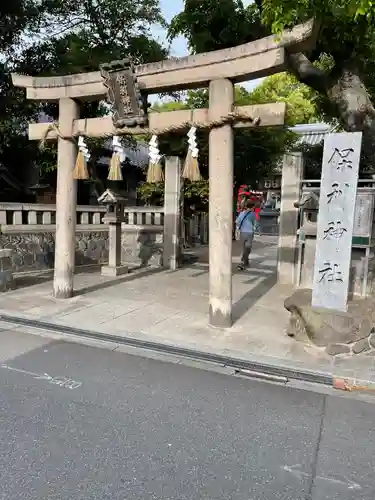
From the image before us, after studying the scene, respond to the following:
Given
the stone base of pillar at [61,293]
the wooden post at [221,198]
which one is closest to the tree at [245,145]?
the stone base of pillar at [61,293]


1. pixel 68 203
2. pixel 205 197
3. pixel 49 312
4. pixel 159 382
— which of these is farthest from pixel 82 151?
Result: pixel 205 197

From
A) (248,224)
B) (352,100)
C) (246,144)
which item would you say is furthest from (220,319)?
(246,144)

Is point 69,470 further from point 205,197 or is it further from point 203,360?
point 205,197

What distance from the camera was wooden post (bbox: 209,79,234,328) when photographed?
20.2 ft

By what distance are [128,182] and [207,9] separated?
12880 mm

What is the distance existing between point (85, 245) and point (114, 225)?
1.46 metres

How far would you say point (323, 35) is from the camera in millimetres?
7410

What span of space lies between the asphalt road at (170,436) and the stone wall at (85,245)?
584cm

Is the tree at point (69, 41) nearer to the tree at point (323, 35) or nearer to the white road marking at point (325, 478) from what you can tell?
the tree at point (323, 35)

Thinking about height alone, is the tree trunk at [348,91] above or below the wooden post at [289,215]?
above

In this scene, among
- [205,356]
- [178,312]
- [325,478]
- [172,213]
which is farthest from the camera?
[172,213]

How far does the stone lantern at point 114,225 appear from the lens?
35.6ft

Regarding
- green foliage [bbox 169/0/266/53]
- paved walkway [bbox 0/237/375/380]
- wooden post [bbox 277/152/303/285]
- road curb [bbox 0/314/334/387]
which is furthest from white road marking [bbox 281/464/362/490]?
green foliage [bbox 169/0/266/53]

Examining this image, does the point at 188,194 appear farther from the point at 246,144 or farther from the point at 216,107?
the point at 216,107
